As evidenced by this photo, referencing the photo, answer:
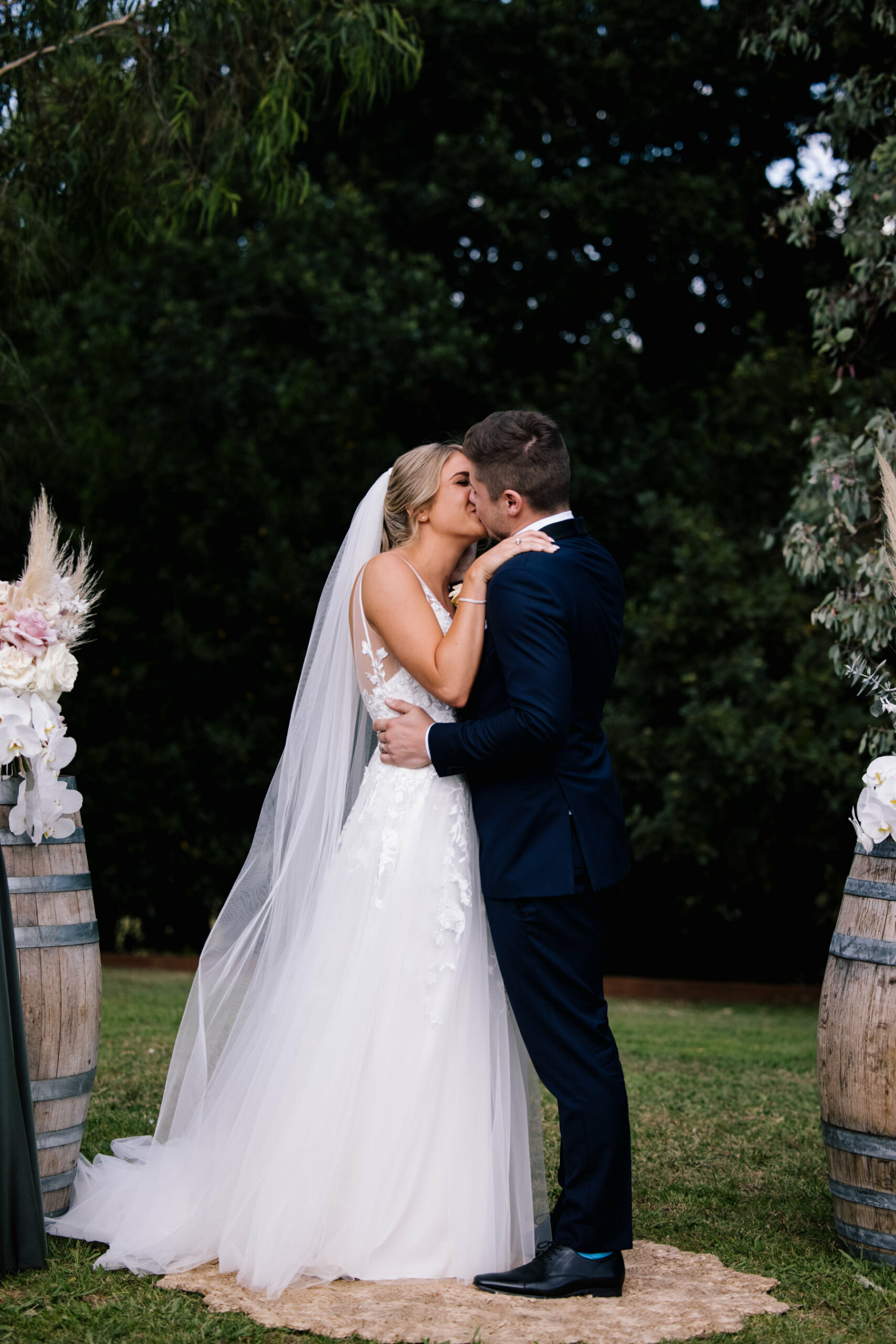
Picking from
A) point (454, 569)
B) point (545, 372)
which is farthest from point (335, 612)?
point (545, 372)

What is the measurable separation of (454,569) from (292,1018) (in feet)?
4.68

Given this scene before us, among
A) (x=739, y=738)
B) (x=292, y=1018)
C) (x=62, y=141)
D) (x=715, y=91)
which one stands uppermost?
(x=715, y=91)

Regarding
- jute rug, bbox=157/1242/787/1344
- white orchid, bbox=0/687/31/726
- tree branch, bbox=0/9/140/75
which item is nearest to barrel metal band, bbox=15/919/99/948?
white orchid, bbox=0/687/31/726

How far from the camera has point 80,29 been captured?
7.36 metres

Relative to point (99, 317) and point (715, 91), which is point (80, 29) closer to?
point (99, 317)

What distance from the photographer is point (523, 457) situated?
345cm

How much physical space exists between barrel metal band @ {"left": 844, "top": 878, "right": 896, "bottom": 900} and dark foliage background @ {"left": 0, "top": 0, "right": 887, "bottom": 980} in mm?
5915

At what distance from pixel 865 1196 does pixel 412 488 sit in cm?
239

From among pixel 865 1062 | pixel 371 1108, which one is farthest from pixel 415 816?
pixel 865 1062

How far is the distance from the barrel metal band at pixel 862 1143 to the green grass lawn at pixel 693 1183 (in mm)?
317

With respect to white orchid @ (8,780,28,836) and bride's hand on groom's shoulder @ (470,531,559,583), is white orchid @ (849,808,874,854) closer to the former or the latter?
bride's hand on groom's shoulder @ (470,531,559,583)

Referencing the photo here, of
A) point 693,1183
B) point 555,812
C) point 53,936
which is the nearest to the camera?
point 555,812

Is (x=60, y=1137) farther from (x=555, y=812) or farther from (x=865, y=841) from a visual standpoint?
(x=865, y=841)

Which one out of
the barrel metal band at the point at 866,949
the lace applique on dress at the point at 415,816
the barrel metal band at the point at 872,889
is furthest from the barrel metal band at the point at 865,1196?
the lace applique on dress at the point at 415,816
